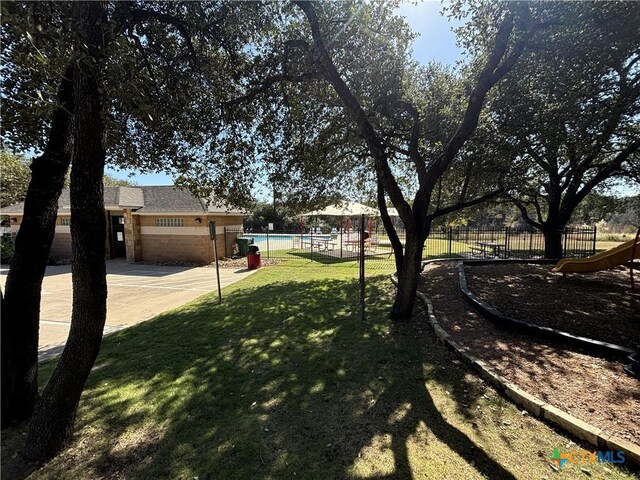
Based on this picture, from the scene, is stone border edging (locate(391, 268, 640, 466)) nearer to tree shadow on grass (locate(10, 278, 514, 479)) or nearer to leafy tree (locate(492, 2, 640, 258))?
tree shadow on grass (locate(10, 278, 514, 479))

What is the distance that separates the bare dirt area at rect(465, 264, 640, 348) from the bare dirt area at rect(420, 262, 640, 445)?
0.11 feet

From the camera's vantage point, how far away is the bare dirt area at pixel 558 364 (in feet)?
9.30

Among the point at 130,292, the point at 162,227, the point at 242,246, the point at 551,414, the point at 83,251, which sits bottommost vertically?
the point at 130,292

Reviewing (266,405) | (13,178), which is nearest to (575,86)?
(266,405)

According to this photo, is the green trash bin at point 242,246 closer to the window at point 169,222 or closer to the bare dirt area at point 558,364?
the window at point 169,222

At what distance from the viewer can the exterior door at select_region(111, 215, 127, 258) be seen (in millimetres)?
17141

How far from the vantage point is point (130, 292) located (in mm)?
9734

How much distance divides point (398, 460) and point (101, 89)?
3898mm

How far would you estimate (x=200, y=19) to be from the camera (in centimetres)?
460

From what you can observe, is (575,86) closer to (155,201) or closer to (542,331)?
(542,331)

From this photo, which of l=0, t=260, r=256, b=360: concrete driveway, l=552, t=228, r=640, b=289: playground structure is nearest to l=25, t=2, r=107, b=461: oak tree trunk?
l=0, t=260, r=256, b=360: concrete driveway

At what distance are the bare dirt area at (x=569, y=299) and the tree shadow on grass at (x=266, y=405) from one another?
2.29 metres

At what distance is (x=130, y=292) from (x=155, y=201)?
8.35 m

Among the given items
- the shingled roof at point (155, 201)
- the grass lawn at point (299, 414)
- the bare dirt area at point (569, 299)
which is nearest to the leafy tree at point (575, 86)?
the bare dirt area at point (569, 299)
